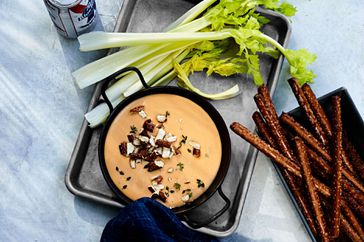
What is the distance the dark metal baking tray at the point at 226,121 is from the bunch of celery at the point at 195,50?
29 millimetres

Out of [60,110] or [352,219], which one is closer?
[352,219]

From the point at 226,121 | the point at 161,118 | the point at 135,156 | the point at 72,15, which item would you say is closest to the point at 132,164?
the point at 135,156

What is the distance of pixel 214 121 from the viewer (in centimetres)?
138

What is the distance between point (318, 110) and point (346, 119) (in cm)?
8

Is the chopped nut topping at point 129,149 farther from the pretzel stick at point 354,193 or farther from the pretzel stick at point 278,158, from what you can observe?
the pretzel stick at point 354,193

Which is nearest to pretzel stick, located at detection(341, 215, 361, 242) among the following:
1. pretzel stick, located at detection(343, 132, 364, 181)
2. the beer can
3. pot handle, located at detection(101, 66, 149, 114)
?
pretzel stick, located at detection(343, 132, 364, 181)

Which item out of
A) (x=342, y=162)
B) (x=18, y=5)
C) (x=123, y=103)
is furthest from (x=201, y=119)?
(x=18, y=5)

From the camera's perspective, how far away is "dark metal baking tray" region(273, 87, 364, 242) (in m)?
1.35

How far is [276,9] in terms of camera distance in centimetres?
146

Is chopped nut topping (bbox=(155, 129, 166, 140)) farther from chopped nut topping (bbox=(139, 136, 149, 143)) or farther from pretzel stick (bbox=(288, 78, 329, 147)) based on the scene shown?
pretzel stick (bbox=(288, 78, 329, 147))

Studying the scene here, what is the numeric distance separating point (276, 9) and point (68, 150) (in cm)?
59

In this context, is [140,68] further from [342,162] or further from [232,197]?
[342,162]

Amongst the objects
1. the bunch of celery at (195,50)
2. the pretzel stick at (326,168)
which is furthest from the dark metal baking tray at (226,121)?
the pretzel stick at (326,168)

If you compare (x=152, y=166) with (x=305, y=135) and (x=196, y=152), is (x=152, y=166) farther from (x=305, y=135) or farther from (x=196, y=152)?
(x=305, y=135)
